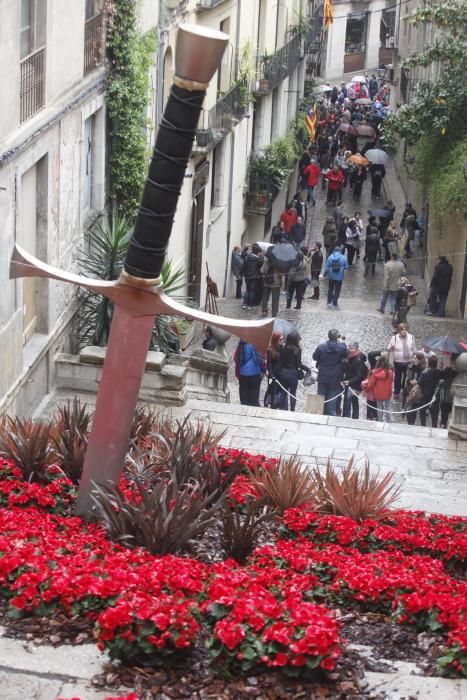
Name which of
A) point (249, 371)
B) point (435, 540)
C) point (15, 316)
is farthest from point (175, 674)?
point (249, 371)

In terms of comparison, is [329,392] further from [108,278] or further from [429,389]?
[108,278]

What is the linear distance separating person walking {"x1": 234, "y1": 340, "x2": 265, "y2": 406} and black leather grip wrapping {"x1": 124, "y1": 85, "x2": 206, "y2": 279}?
8485mm

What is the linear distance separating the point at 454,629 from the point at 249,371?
989 cm

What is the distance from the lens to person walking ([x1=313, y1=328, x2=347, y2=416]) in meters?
17.0

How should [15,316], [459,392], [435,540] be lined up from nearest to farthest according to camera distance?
1. [435,540]
2. [15,316]
3. [459,392]

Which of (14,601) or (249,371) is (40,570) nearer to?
(14,601)

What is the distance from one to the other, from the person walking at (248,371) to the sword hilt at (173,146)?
8.49 meters

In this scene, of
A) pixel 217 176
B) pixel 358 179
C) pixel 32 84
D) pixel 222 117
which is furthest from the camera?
pixel 358 179

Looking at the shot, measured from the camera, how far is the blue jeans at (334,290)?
2583 cm

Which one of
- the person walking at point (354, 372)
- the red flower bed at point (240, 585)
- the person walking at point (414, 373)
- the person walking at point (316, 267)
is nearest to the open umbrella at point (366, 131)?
the person walking at point (316, 267)

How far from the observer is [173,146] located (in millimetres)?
7691

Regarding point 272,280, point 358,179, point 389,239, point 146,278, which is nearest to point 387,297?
point 272,280

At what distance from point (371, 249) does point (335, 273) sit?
4379 mm

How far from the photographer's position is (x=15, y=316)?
13.8 meters
